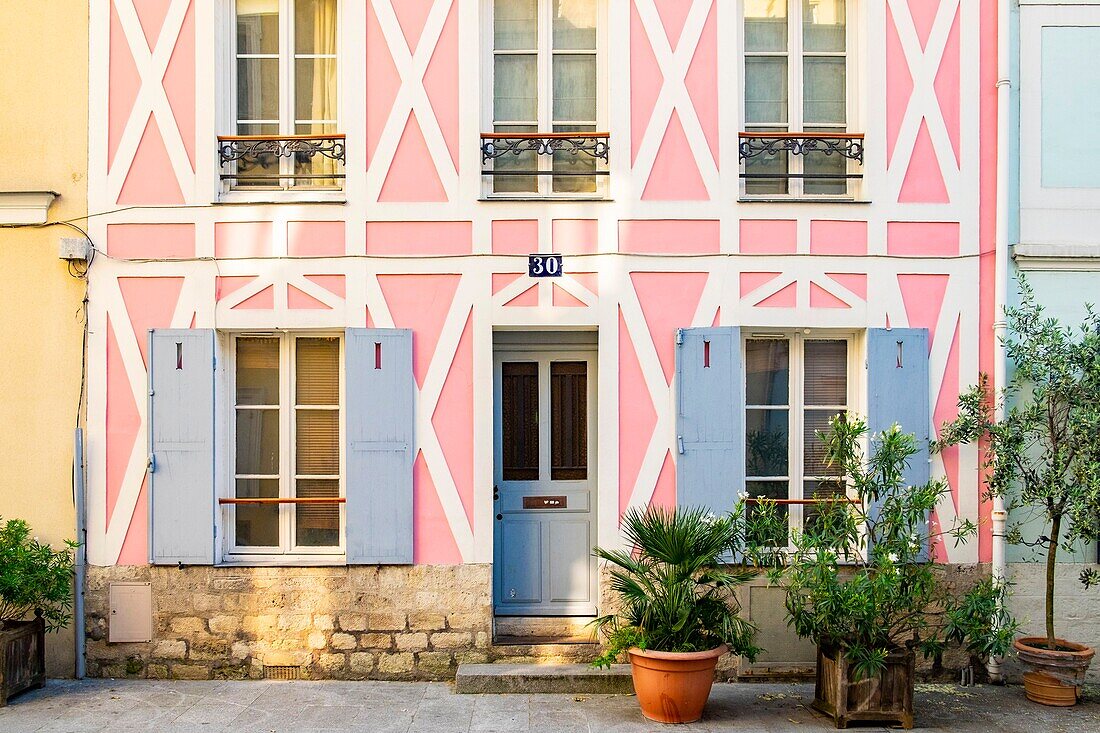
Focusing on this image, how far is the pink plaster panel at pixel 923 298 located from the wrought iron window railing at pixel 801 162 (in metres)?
0.82

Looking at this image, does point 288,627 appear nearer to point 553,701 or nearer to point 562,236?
point 553,701

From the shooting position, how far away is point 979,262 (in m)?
6.73

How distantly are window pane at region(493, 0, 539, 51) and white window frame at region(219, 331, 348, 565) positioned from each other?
2512 millimetres

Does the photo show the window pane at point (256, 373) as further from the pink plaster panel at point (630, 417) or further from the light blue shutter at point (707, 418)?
the light blue shutter at point (707, 418)

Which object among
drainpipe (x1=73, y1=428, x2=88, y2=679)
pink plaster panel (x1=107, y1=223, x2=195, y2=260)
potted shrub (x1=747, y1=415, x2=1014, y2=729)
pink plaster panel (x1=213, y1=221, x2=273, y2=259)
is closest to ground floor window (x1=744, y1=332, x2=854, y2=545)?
potted shrub (x1=747, y1=415, x2=1014, y2=729)

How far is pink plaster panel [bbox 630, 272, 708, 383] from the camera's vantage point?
668 centimetres

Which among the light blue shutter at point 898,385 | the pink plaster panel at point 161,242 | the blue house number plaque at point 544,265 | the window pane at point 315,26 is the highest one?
the window pane at point 315,26

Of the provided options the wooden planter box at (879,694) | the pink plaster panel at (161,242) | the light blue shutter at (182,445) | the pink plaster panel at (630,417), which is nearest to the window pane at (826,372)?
the pink plaster panel at (630,417)

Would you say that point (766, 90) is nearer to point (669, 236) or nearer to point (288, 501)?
point (669, 236)

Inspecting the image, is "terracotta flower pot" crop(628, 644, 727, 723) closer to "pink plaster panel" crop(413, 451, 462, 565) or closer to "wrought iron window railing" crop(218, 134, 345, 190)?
"pink plaster panel" crop(413, 451, 462, 565)

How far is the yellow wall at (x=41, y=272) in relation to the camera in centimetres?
670

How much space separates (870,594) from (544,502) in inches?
96.3

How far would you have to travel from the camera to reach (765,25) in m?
6.93

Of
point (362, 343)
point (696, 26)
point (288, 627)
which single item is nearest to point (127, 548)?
point (288, 627)
